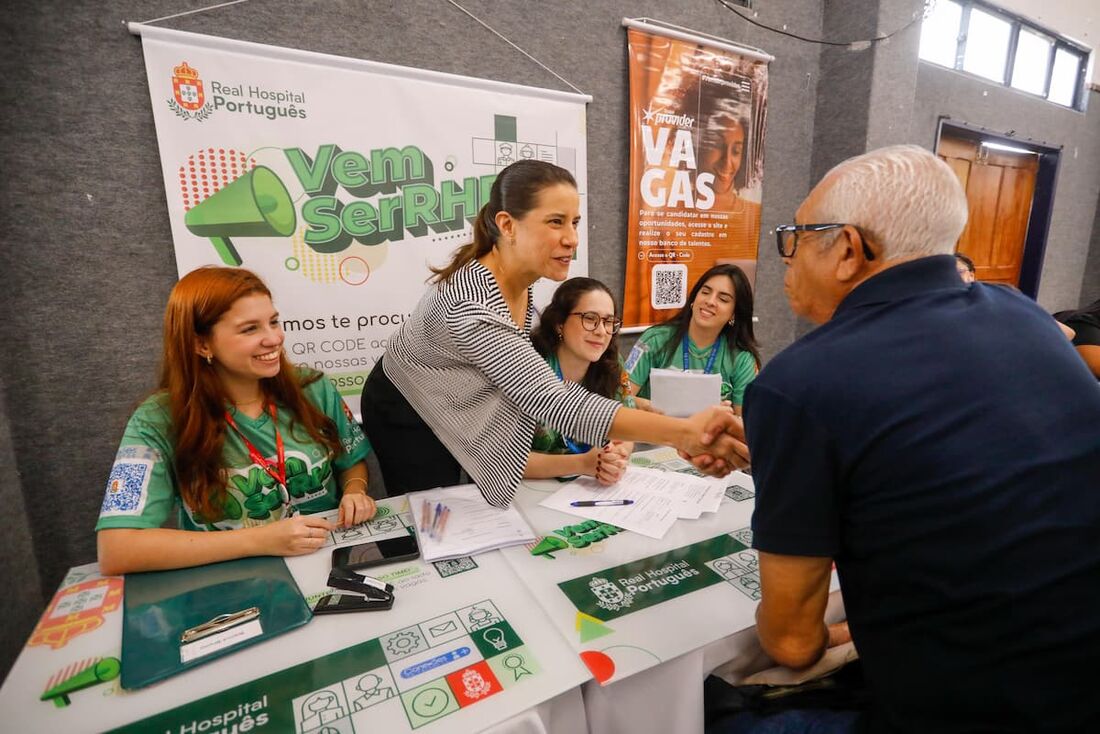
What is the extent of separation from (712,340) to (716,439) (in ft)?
4.06

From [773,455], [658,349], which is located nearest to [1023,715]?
[773,455]

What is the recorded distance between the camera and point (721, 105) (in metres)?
2.66

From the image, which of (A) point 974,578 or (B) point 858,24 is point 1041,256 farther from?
(A) point 974,578

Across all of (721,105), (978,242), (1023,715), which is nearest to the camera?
(1023,715)

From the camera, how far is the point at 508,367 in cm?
111

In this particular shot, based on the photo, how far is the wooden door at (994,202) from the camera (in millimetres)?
3967

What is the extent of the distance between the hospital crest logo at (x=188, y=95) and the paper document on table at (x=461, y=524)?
1456 millimetres

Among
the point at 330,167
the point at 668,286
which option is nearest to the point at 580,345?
the point at 330,167

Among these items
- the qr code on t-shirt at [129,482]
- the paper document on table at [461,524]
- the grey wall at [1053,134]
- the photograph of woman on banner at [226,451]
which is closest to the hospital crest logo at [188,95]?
the photograph of woman on banner at [226,451]

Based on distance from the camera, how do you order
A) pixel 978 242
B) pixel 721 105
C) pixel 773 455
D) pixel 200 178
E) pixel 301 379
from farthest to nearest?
pixel 978 242
pixel 721 105
pixel 200 178
pixel 301 379
pixel 773 455

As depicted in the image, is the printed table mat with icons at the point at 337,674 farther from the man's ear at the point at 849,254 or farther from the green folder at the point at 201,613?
the man's ear at the point at 849,254

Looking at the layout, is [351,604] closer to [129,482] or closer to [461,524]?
[461,524]

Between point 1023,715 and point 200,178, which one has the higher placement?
point 200,178

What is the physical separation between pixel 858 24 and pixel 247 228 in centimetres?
328
